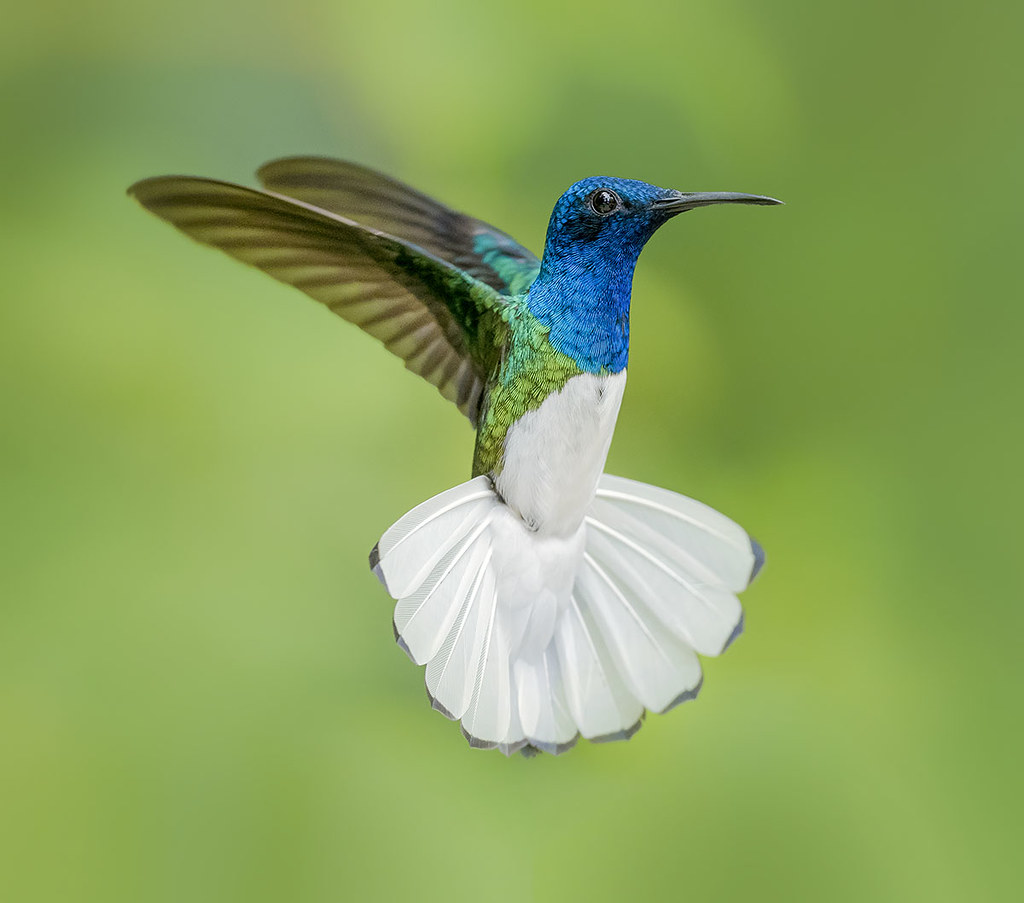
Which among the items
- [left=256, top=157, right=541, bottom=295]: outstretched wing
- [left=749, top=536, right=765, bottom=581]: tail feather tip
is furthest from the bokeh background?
[left=749, top=536, right=765, bottom=581]: tail feather tip

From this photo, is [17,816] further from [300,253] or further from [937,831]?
[937,831]

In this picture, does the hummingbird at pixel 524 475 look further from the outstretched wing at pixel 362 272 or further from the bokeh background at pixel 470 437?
the bokeh background at pixel 470 437

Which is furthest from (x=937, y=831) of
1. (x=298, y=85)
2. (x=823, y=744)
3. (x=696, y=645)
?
(x=298, y=85)

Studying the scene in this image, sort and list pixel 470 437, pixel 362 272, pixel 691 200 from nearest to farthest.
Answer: pixel 691 200
pixel 362 272
pixel 470 437

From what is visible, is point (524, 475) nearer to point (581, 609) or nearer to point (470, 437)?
point (581, 609)

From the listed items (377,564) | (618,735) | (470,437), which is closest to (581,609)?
(618,735)

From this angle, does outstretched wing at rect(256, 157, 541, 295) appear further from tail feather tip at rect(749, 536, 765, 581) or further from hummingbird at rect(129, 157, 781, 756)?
tail feather tip at rect(749, 536, 765, 581)
